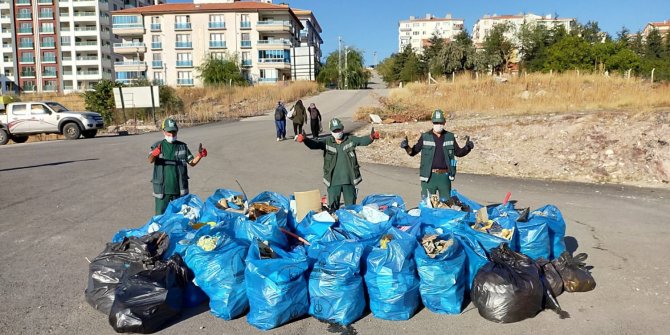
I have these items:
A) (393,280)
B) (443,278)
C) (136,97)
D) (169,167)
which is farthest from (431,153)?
(136,97)

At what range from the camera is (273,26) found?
6612cm

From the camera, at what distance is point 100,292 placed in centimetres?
464

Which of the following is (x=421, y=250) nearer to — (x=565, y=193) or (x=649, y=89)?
(x=565, y=193)

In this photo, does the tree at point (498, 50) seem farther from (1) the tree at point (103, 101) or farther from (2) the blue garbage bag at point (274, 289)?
(2) the blue garbage bag at point (274, 289)

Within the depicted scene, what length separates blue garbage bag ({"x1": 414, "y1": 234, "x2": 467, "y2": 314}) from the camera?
178 inches

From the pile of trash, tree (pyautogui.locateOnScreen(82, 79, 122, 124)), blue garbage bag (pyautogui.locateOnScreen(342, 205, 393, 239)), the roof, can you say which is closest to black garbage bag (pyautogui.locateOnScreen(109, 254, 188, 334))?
the pile of trash

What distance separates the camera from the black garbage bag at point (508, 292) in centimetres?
436

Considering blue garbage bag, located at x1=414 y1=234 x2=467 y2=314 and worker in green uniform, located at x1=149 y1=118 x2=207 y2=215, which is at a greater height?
worker in green uniform, located at x1=149 y1=118 x2=207 y2=215

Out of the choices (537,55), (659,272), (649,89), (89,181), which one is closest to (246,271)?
(659,272)

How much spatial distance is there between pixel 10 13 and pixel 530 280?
3609 inches

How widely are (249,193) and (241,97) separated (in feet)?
109

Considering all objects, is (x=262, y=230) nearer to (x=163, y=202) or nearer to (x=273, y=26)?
(x=163, y=202)

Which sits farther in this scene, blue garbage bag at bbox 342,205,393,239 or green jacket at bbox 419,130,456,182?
green jacket at bbox 419,130,456,182

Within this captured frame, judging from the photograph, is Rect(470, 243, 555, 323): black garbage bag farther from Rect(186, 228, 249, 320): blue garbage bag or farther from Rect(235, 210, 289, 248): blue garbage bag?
Rect(186, 228, 249, 320): blue garbage bag
